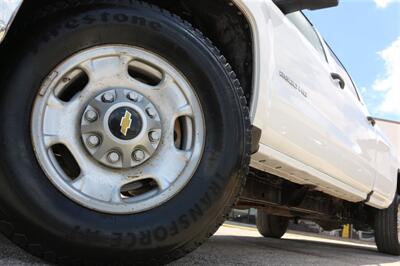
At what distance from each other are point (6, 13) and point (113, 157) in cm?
58

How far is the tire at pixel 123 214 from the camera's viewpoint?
1.52 m

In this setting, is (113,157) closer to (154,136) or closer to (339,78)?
(154,136)

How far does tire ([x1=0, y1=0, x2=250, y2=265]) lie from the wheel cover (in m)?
0.03

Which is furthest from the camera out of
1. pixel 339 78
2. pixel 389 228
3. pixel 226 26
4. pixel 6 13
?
pixel 389 228

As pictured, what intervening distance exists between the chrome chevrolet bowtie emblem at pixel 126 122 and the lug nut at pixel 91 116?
0.10 m

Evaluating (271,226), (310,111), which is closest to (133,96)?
(310,111)

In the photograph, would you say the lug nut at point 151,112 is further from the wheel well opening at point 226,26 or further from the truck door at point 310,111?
the truck door at point 310,111

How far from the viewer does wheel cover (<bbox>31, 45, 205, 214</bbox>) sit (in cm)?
162

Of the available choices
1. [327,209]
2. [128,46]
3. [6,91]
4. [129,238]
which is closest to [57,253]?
[129,238]

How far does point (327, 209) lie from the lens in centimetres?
460

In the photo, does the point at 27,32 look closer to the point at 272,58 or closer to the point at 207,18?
the point at 207,18

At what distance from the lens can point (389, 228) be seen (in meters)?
4.75

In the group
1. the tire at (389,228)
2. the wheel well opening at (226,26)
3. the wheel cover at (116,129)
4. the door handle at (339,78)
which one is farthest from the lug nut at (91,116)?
the tire at (389,228)

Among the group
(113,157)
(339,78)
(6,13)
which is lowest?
(113,157)
